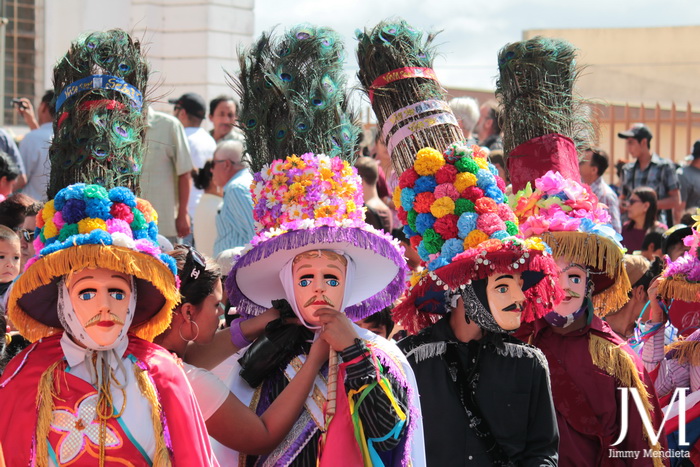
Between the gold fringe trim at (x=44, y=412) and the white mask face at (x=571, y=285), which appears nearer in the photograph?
the gold fringe trim at (x=44, y=412)

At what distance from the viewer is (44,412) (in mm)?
3764

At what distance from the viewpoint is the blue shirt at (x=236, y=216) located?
7.44m

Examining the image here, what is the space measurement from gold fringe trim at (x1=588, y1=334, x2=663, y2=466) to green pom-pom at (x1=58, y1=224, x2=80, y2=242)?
2604 mm

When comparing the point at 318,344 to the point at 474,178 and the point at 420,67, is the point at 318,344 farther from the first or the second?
the point at 420,67

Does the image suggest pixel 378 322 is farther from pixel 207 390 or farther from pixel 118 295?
pixel 118 295

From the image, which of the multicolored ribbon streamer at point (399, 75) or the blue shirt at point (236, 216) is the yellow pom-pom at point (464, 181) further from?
the blue shirt at point (236, 216)

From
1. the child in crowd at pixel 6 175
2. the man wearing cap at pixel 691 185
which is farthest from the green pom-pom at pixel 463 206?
the man wearing cap at pixel 691 185

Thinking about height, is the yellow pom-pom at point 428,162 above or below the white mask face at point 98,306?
above

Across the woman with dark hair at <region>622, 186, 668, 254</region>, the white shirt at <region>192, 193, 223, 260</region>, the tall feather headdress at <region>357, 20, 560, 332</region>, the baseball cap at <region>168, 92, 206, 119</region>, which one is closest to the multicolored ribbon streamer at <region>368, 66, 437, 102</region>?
the tall feather headdress at <region>357, 20, 560, 332</region>

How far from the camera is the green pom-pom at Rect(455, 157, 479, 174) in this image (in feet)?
15.3

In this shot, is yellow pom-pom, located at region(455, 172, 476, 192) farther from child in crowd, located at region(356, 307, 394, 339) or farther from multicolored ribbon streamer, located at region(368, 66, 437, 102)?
child in crowd, located at region(356, 307, 394, 339)

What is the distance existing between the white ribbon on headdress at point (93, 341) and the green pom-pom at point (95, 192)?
1.02 feet

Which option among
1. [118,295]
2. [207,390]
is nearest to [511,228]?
[207,390]

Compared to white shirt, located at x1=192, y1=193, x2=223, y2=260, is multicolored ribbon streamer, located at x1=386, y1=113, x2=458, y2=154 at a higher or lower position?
higher
